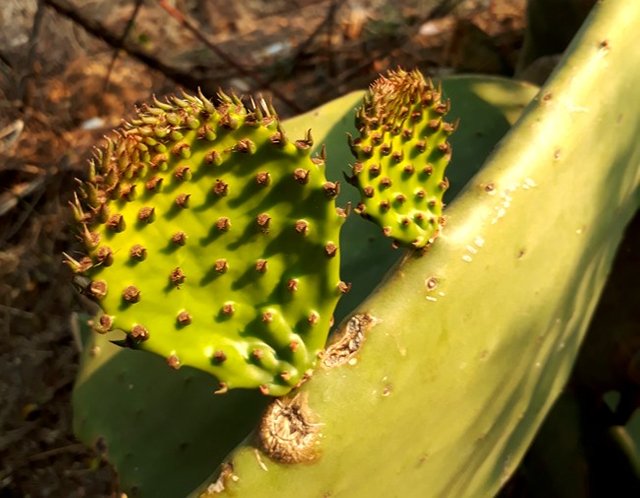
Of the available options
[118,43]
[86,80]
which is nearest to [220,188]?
[118,43]

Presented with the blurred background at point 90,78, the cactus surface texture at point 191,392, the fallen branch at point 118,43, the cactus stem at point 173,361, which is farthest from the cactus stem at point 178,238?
the fallen branch at point 118,43

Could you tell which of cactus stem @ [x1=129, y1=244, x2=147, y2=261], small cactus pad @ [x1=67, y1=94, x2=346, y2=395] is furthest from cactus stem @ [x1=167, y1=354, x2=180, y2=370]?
cactus stem @ [x1=129, y1=244, x2=147, y2=261]

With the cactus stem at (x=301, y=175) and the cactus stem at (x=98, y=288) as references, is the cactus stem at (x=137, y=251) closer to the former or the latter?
the cactus stem at (x=98, y=288)

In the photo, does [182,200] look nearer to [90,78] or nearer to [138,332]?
[138,332]

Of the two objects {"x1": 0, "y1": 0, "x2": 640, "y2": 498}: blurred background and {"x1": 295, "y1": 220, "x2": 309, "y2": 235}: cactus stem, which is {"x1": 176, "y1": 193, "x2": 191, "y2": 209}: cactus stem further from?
{"x1": 0, "y1": 0, "x2": 640, "y2": 498}: blurred background

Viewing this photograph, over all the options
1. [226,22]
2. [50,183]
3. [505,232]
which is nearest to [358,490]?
[505,232]

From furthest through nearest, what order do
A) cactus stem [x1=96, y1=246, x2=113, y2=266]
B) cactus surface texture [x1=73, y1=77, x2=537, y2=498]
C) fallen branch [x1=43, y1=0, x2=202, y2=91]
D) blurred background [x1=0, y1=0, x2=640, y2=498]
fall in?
fallen branch [x1=43, y1=0, x2=202, y2=91], blurred background [x1=0, y1=0, x2=640, y2=498], cactus surface texture [x1=73, y1=77, x2=537, y2=498], cactus stem [x1=96, y1=246, x2=113, y2=266]

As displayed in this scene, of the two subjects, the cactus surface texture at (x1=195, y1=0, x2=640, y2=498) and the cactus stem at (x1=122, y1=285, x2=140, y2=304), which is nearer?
the cactus stem at (x1=122, y1=285, x2=140, y2=304)
